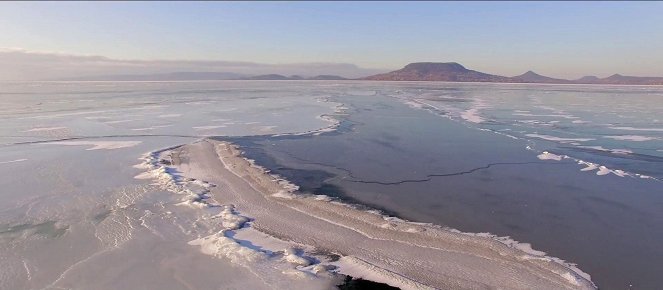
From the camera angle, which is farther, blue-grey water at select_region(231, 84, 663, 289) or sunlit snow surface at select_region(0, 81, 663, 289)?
blue-grey water at select_region(231, 84, 663, 289)

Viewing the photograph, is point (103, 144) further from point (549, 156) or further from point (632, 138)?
point (632, 138)

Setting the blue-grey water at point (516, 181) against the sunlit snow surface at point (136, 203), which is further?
the blue-grey water at point (516, 181)

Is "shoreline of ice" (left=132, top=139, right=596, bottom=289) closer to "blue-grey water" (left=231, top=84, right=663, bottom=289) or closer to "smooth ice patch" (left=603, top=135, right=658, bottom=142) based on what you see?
"blue-grey water" (left=231, top=84, right=663, bottom=289)

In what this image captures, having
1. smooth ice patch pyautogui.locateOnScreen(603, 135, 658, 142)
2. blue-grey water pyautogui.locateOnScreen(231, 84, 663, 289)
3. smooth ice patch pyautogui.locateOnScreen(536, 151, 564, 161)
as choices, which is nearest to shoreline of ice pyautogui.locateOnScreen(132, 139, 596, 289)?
blue-grey water pyautogui.locateOnScreen(231, 84, 663, 289)

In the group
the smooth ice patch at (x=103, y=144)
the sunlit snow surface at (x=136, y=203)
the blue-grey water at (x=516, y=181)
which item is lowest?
the smooth ice patch at (x=103, y=144)

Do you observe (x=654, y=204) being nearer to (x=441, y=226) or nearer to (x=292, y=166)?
(x=441, y=226)

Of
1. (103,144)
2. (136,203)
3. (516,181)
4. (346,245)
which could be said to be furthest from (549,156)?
(103,144)

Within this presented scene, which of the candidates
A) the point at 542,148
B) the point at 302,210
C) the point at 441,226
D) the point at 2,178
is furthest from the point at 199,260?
the point at 542,148

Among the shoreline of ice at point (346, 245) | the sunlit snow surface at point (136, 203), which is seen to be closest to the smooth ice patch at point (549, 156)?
the sunlit snow surface at point (136, 203)

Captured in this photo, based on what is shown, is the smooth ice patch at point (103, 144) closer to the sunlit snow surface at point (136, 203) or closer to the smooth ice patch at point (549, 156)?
the sunlit snow surface at point (136, 203)
